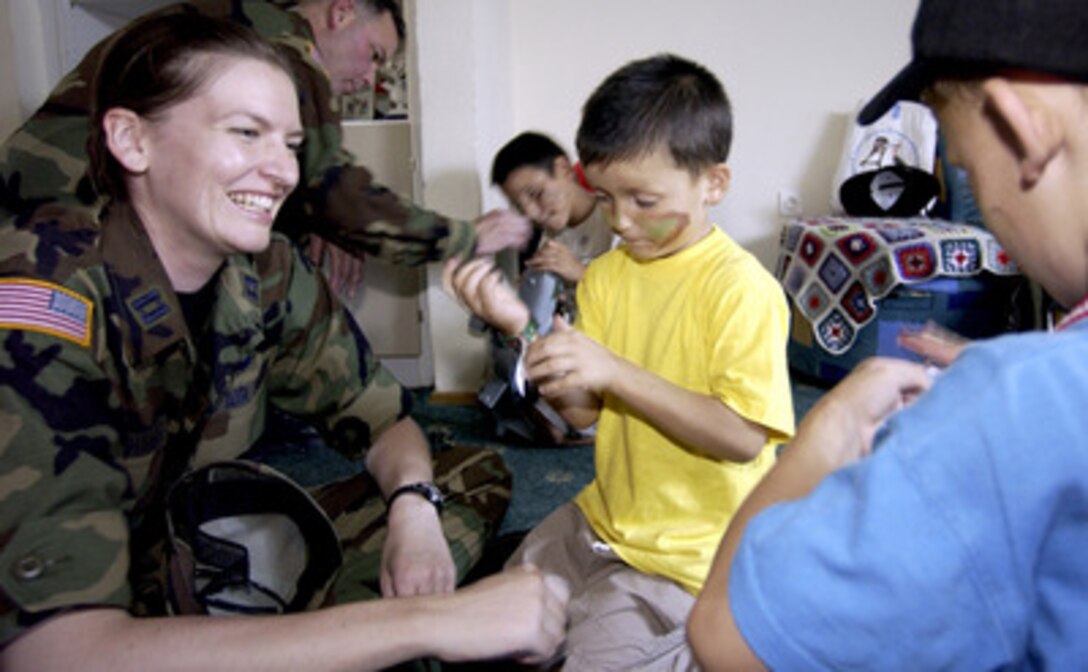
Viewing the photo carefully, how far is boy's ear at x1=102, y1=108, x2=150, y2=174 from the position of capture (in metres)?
1.02

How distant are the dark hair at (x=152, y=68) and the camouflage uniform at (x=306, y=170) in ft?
0.82

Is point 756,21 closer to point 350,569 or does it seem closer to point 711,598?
point 350,569

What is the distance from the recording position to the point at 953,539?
380 millimetres

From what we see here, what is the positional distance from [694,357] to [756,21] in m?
2.71

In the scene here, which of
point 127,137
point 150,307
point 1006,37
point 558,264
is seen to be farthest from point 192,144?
point 558,264

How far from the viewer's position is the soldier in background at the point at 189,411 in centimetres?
78

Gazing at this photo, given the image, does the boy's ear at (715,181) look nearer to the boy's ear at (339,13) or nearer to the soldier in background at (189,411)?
the soldier in background at (189,411)

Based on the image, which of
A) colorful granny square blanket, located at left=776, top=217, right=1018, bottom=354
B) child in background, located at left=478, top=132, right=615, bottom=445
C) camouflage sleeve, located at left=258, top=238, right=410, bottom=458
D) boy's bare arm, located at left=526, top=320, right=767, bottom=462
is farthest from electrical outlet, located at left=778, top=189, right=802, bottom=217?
boy's bare arm, located at left=526, top=320, right=767, bottom=462

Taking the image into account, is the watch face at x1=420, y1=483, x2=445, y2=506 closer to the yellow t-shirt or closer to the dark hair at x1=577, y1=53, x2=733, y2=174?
the yellow t-shirt

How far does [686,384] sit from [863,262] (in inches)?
77.4

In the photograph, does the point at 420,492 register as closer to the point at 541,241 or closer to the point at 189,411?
the point at 189,411

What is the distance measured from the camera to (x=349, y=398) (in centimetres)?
132

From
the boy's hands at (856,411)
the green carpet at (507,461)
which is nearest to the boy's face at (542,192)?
the green carpet at (507,461)

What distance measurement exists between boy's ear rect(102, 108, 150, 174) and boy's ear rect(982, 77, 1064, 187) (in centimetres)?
96
